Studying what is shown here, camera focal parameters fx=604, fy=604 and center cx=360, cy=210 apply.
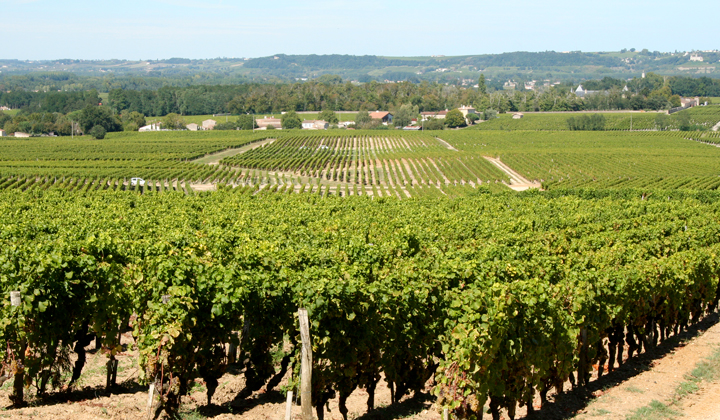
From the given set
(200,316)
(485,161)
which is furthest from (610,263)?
(485,161)

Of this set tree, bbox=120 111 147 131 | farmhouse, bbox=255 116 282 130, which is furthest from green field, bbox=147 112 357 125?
farmhouse, bbox=255 116 282 130

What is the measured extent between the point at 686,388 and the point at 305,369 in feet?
24.7

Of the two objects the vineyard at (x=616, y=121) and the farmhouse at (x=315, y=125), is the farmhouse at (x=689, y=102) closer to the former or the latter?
the vineyard at (x=616, y=121)

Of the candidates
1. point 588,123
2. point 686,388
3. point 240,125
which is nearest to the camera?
point 686,388

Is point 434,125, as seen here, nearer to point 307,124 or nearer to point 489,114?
point 489,114

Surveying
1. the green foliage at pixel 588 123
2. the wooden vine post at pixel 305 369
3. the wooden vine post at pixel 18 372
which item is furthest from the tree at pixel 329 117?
the wooden vine post at pixel 305 369

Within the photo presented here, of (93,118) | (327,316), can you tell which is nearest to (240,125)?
(93,118)

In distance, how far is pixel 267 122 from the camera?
468 ft

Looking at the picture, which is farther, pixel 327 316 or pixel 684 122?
pixel 684 122

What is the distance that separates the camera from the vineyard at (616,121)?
427ft

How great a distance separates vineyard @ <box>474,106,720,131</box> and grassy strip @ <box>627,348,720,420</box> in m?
121

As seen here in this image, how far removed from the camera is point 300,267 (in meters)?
13.1

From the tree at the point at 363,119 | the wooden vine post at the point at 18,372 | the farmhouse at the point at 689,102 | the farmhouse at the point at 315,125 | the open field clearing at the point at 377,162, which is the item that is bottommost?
the open field clearing at the point at 377,162

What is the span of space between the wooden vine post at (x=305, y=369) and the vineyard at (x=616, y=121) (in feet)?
417
